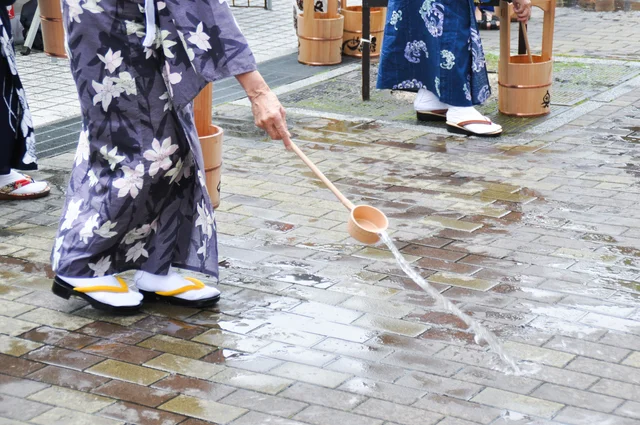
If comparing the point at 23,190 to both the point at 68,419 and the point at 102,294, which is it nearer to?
the point at 102,294

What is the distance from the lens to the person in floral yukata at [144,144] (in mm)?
3809

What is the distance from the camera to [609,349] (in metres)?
3.83

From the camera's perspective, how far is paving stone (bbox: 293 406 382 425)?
331 cm

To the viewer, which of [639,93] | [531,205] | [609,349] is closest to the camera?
[609,349]

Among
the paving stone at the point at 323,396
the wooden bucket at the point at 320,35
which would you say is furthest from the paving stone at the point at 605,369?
the wooden bucket at the point at 320,35

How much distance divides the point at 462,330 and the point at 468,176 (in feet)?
7.02

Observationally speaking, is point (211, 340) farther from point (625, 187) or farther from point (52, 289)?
point (625, 187)

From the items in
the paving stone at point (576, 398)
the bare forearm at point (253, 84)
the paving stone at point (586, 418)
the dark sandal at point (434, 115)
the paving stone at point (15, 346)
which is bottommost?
the dark sandal at point (434, 115)

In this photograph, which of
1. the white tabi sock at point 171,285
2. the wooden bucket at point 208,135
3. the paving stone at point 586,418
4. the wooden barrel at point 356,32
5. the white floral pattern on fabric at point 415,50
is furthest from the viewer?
the wooden barrel at point 356,32

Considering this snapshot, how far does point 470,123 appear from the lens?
22.6ft

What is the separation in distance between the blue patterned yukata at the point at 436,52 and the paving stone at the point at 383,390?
12.0 feet

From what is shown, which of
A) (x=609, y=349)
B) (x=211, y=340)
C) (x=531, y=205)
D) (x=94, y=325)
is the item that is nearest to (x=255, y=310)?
(x=211, y=340)

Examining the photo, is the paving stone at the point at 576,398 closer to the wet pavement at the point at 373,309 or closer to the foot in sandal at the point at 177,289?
the wet pavement at the point at 373,309

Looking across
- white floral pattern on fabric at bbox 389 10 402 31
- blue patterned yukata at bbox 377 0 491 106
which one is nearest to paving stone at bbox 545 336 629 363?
blue patterned yukata at bbox 377 0 491 106
